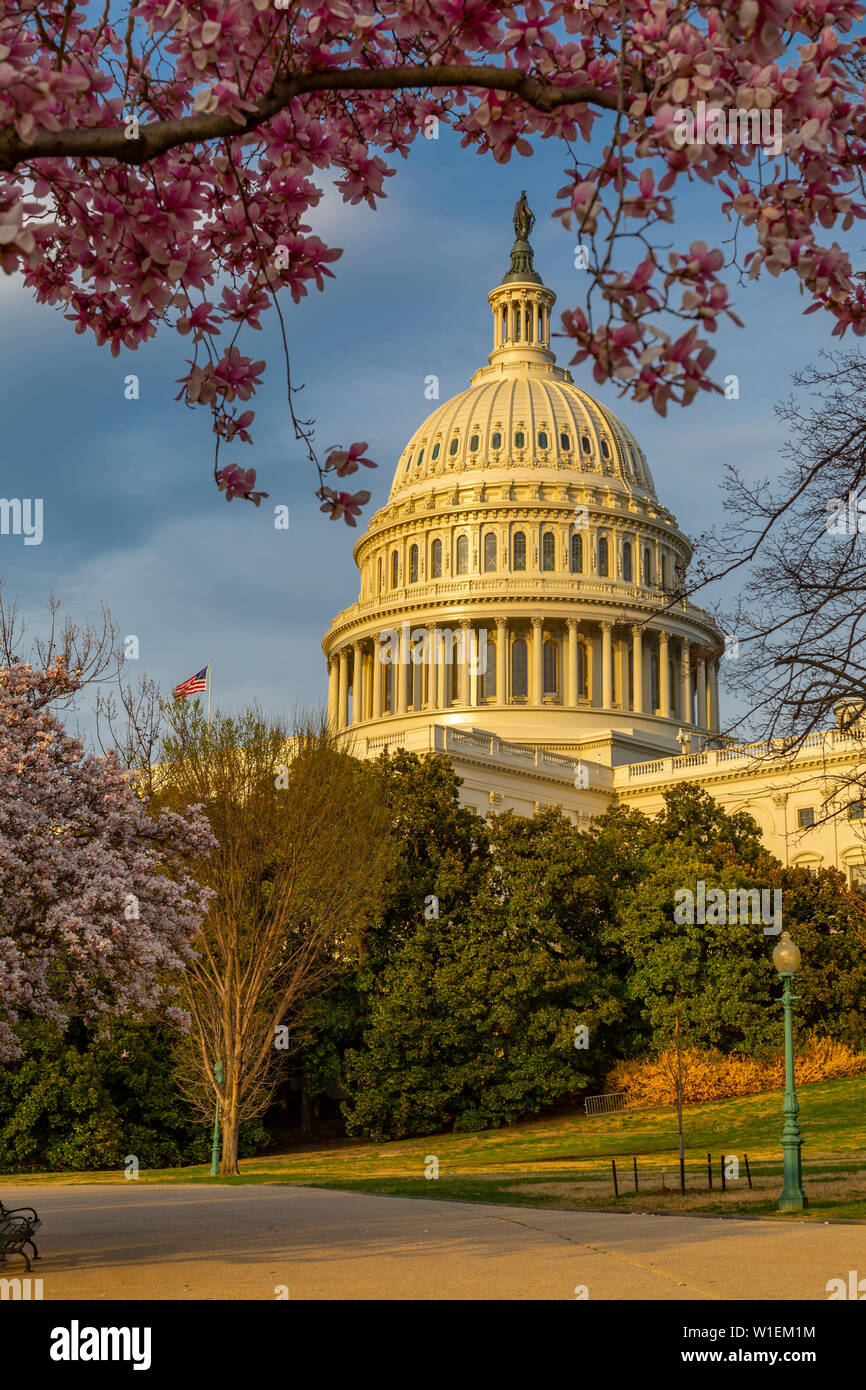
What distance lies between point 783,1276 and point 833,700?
574cm

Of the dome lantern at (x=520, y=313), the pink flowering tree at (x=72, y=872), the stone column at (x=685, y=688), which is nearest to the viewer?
the pink flowering tree at (x=72, y=872)

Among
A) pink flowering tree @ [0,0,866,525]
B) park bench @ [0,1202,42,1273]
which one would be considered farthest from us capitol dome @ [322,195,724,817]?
pink flowering tree @ [0,0,866,525]

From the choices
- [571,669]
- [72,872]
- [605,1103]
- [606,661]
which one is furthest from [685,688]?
[72,872]

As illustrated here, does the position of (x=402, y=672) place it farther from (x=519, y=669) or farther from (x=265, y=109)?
(x=265, y=109)

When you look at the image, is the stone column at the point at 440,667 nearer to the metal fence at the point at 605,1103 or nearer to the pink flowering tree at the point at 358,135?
the metal fence at the point at 605,1103

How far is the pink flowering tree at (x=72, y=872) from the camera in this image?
16016 millimetres

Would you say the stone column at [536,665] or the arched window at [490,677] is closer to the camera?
the stone column at [536,665]

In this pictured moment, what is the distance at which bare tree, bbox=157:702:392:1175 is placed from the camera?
125 feet

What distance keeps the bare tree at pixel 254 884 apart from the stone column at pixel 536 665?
50.0m

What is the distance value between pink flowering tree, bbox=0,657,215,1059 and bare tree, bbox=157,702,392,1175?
61.6ft

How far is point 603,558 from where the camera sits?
102 meters

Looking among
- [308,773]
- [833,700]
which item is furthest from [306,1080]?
[833,700]

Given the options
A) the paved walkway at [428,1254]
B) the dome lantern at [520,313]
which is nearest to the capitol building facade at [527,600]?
the dome lantern at [520,313]
